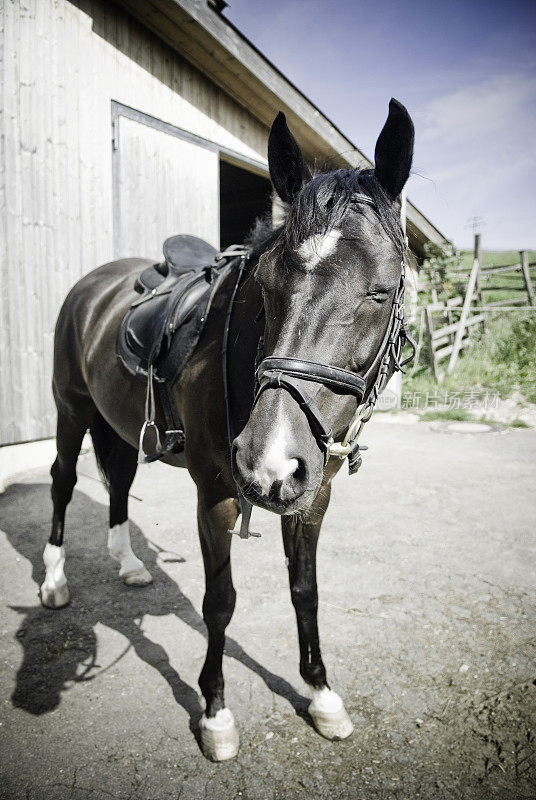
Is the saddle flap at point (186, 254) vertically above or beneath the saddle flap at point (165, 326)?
above

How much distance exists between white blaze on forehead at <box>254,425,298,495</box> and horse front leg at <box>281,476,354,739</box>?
0.84 meters

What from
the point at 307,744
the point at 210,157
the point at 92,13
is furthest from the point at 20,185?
the point at 307,744

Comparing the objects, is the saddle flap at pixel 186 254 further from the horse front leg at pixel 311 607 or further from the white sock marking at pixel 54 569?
the white sock marking at pixel 54 569

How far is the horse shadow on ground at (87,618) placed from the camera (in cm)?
218

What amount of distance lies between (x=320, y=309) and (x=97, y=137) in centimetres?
527

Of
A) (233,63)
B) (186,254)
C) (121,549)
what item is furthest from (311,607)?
(233,63)

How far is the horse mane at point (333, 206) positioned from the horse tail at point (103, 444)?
7.43 ft

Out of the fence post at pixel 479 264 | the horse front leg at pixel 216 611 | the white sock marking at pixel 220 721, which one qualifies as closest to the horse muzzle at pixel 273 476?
the horse front leg at pixel 216 611

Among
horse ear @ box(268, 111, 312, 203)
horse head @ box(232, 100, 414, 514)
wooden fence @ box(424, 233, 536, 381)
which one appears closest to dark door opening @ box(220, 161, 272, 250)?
wooden fence @ box(424, 233, 536, 381)

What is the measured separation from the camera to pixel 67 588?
113 inches

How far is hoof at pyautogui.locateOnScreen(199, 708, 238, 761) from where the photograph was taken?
182 centimetres

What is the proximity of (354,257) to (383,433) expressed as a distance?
602 centimetres

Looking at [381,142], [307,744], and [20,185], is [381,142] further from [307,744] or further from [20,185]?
[20,185]

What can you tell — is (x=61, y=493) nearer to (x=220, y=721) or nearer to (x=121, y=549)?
(x=121, y=549)
